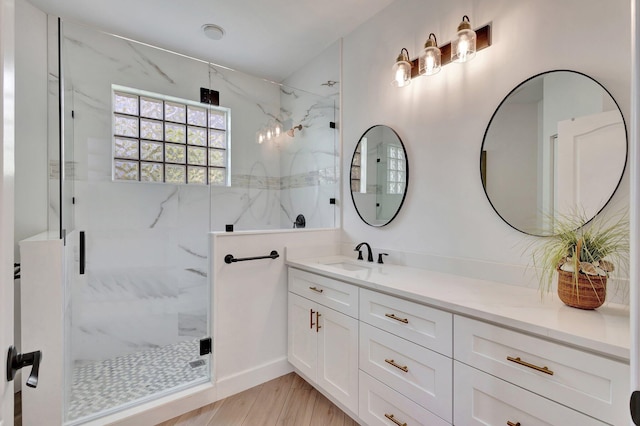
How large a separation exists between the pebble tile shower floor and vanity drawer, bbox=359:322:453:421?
1177 millimetres

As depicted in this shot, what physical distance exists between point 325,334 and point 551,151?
1.59 m

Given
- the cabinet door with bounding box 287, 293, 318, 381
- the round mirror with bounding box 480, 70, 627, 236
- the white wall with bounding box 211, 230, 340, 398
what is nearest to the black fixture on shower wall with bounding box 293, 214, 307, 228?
the white wall with bounding box 211, 230, 340, 398

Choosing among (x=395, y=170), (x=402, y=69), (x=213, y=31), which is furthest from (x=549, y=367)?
(x=213, y=31)

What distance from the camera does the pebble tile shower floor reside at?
1.82 m

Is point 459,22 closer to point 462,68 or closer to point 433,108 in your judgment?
point 462,68

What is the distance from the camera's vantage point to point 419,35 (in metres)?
1.99

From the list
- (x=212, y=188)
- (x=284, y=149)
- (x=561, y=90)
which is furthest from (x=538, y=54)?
(x=212, y=188)

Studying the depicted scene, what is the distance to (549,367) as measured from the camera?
981 mm

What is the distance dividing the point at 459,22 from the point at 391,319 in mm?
1753

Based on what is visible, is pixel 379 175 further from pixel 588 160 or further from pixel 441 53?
pixel 588 160

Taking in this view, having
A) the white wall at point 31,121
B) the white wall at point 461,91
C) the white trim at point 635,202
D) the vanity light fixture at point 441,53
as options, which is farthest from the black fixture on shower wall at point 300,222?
the white trim at point 635,202

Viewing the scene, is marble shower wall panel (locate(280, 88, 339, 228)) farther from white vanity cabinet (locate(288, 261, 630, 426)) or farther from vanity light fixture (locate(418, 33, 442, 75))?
vanity light fixture (locate(418, 33, 442, 75))

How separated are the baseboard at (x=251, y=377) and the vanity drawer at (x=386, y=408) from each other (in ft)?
2.67

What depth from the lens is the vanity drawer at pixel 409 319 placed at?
126 cm
